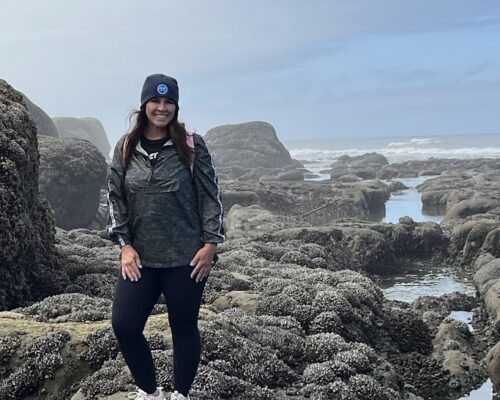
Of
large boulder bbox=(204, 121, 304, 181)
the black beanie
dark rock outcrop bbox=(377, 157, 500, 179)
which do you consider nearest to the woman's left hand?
the black beanie

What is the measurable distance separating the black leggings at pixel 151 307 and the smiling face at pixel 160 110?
1585 millimetres

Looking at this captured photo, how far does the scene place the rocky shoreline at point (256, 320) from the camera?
31.0ft

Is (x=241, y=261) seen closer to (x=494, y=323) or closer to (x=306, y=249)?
(x=306, y=249)

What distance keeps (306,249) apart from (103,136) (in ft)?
572

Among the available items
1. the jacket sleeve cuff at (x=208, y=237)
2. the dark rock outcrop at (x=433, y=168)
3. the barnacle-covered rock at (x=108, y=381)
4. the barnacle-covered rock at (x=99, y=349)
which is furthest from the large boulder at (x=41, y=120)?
the jacket sleeve cuff at (x=208, y=237)

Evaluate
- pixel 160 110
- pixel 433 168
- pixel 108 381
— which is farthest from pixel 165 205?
pixel 433 168

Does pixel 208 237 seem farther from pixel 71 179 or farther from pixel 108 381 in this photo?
pixel 71 179

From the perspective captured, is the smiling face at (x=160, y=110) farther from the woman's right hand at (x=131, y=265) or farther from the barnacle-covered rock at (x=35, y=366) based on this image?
the barnacle-covered rock at (x=35, y=366)

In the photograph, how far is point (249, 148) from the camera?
122 m

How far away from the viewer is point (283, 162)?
4705 inches

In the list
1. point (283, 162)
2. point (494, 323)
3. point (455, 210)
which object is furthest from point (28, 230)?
point (283, 162)

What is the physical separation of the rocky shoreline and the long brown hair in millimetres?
3612

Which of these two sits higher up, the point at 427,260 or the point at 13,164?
the point at 13,164

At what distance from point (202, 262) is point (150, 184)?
1007 millimetres
